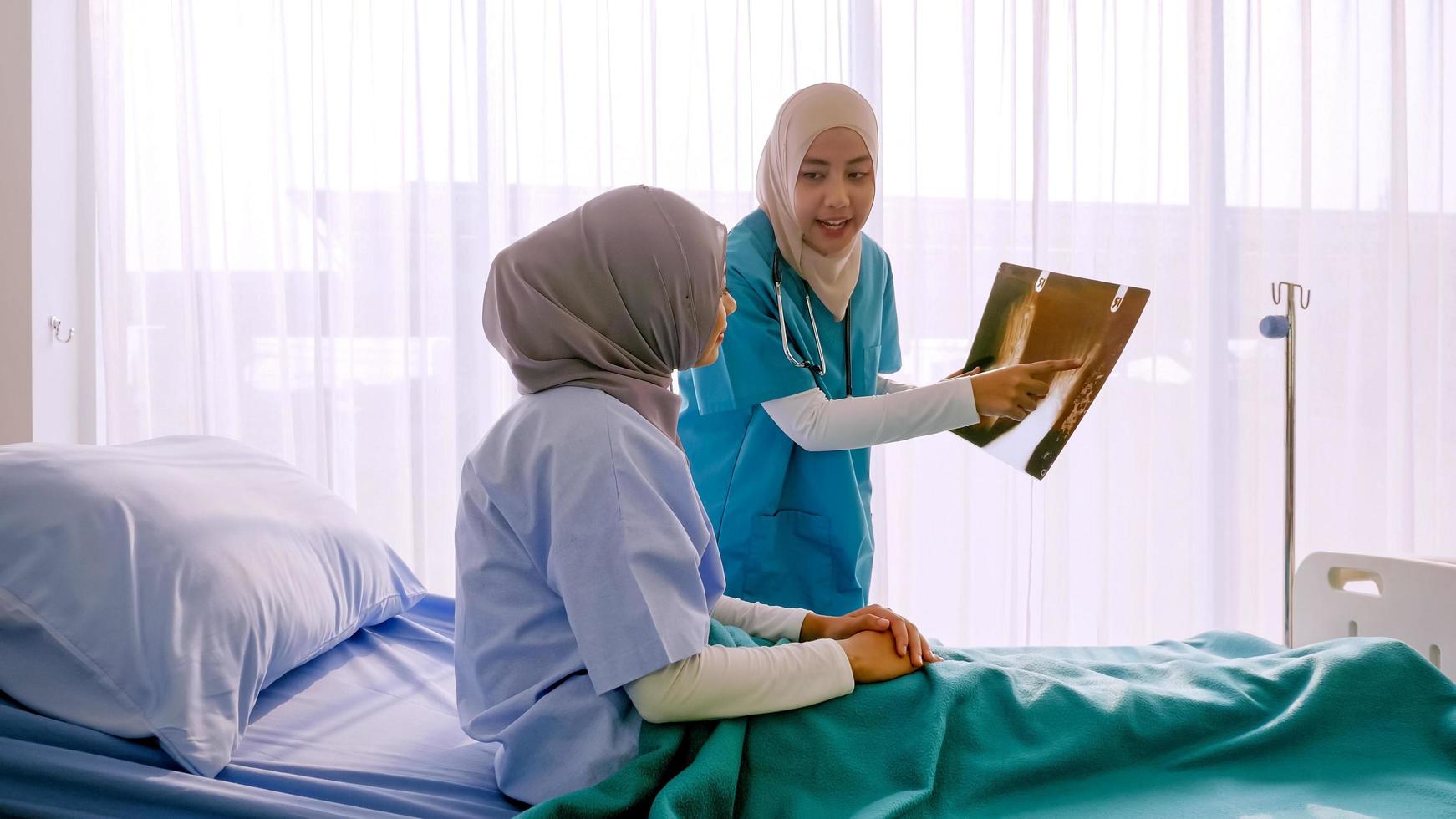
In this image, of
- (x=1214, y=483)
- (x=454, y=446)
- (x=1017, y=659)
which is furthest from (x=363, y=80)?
(x=1214, y=483)

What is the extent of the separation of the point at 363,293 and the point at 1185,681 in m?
2.12

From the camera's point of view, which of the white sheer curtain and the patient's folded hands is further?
the white sheer curtain

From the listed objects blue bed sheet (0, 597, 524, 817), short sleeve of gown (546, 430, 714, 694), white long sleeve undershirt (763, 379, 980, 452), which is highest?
white long sleeve undershirt (763, 379, 980, 452)

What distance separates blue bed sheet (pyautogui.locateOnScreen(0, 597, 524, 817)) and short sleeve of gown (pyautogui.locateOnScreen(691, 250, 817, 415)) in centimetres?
61

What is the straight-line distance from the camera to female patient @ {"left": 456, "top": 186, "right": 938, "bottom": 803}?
99 centimetres

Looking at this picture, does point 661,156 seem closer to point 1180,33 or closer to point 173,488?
point 1180,33

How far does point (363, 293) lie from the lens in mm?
2613

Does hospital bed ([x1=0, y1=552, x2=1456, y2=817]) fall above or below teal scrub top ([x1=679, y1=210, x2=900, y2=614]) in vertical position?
below

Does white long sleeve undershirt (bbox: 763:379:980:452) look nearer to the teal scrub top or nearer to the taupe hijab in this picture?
the teal scrub top

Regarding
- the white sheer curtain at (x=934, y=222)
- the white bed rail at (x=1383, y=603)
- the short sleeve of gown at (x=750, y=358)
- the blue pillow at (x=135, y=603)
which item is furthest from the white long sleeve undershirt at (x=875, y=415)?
the white sheer curtain at (x=934, y=222)

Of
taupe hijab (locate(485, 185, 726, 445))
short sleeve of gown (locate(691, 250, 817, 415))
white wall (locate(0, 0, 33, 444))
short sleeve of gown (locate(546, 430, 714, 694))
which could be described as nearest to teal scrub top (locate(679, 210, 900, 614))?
short sleeve of gown (locate(691, 250, 817, 415))

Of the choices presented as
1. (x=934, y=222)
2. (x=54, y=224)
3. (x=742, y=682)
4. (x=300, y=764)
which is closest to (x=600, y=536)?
(x=742, y=682)

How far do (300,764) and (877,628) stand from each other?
2.22ft

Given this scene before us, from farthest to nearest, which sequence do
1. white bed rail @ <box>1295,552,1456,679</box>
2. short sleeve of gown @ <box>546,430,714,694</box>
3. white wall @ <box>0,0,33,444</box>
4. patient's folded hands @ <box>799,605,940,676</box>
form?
white wall @ <box>0,0,33,444</box> → white bed rail @ <box>1295,552,1456,679</box> → patient's folded hands @ <box>799,605,940,676</box> → short sleeve of gown @ <box>546,430,714,694</box>
